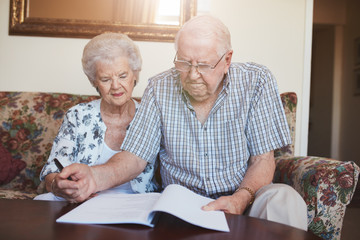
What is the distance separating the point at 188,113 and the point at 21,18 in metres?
1.59

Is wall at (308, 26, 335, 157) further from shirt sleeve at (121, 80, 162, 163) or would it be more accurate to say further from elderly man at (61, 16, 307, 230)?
shirt sleeve at (121, 80, 162, 163)

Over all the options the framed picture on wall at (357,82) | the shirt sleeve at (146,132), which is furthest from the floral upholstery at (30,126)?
the framed picture on wall at (357,82)

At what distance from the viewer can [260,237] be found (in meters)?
0.84

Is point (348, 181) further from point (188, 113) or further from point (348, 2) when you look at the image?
point (348, 2)

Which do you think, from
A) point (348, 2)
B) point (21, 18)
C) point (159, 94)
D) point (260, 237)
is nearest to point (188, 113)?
point (159, 94)

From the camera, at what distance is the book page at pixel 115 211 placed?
889 millimetres

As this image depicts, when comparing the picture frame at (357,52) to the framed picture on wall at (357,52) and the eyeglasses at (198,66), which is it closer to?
the framed picture on wall at (357,52)

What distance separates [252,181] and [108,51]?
0.86 m

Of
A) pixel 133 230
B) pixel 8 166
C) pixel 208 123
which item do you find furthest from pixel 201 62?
pixel 8 166

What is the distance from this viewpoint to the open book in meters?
0.88

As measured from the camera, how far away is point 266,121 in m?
1.51

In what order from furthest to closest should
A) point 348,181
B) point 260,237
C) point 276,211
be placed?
point 348,181 < point 276,211 < point 260,237

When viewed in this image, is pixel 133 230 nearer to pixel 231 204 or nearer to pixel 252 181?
pixel 231 204

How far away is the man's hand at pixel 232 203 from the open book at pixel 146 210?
0.03m
